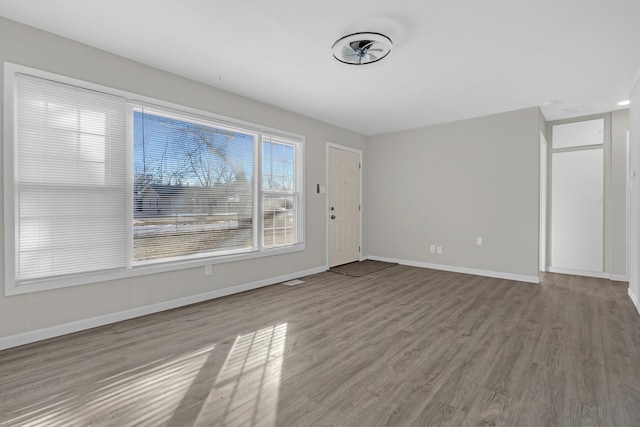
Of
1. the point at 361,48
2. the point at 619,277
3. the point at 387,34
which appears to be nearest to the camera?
the point at 387,34

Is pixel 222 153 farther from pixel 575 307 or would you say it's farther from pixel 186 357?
pixel 575 307

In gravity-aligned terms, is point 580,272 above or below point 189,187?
below

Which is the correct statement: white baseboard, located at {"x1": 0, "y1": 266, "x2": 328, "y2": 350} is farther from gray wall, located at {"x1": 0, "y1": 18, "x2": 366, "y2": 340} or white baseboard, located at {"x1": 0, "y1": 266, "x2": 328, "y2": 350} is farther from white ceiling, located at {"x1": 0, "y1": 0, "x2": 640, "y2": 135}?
white ceiling, located at {"x1": 0, "y1": 0, "x2": 640, "y2": 135}

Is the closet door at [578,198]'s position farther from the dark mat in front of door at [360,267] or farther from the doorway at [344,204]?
the doorway at [344,204]

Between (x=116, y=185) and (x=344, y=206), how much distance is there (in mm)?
3803

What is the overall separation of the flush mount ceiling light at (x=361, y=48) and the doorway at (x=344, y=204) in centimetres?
255

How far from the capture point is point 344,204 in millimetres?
5820

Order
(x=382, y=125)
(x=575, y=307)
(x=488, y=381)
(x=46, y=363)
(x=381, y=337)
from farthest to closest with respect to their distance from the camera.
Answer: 1. (x=382, y=125)
2. (x=575, y=307)
3. (x=381, y=337)
4. (x=46, y=363)
5. (x=488, y=381)

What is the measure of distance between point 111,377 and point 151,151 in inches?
85.8

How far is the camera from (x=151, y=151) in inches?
127

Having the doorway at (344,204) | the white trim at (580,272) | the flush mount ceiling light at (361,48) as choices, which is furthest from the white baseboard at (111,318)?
the white trim at (580,272)

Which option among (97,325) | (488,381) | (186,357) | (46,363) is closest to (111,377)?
(186,357)

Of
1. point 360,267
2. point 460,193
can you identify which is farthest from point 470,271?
point 360,267

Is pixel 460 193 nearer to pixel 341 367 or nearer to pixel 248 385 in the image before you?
pixel 341 367
